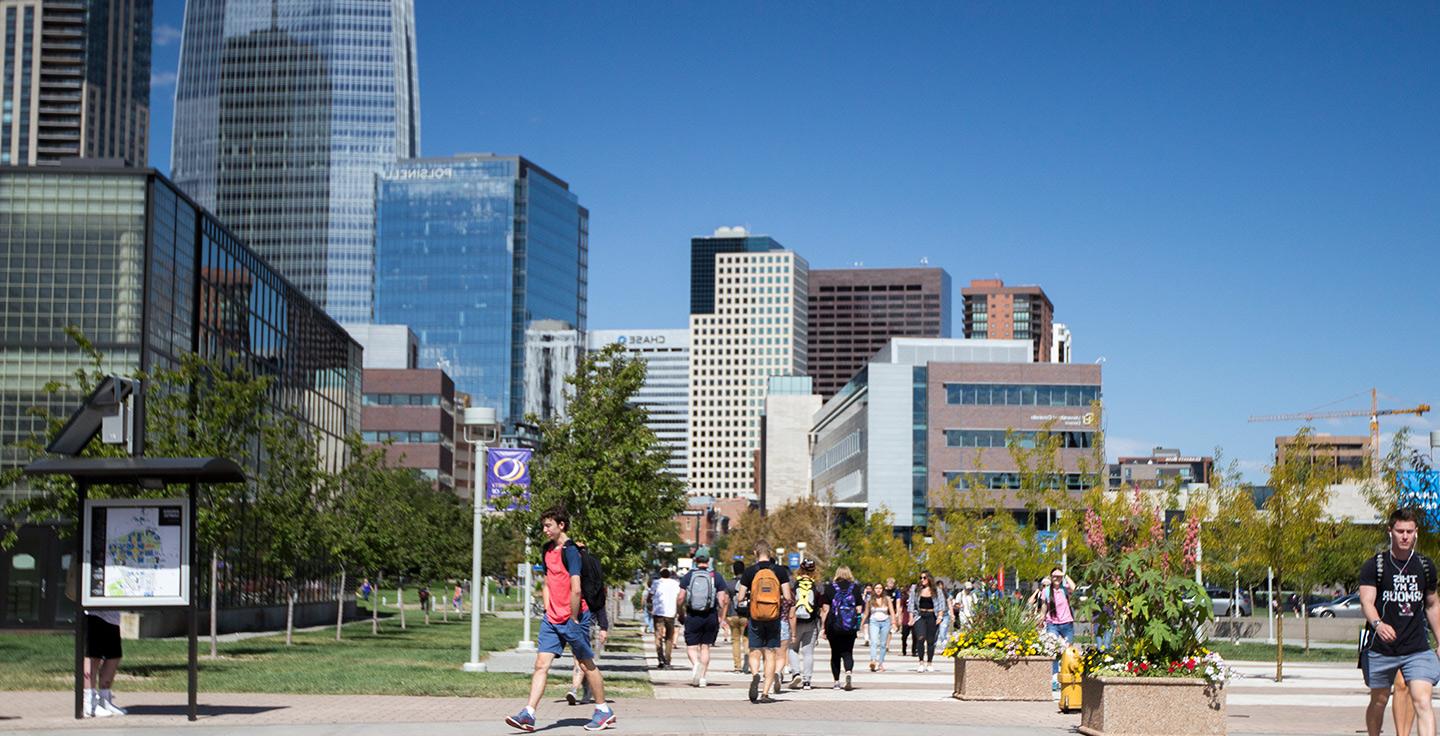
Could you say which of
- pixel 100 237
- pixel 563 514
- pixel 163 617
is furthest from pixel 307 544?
pixel 563 514

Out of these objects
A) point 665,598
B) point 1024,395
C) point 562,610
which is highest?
point 1024,395

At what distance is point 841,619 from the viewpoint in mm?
23797

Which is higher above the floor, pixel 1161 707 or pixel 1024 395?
pixel 1024 395

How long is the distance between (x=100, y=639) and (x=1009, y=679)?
1054 cm

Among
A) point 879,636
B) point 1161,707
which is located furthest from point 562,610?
point 879,636

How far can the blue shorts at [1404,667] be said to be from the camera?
12.6m

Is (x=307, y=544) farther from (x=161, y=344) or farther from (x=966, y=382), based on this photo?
(x=966, y=382)

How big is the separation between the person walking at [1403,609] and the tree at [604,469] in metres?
16.0

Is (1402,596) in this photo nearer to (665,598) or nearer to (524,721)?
(524,721)

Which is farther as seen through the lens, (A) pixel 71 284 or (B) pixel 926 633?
(A) pixel 71 284

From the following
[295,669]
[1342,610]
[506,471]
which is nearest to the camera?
[295,669]

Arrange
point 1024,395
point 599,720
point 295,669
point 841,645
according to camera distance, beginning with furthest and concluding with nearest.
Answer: point 1024,395 < point 295,669 < point 841,645 < point 599,720

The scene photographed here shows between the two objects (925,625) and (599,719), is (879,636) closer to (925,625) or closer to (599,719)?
(925,625)

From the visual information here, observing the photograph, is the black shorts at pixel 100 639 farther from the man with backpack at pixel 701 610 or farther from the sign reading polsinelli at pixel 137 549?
the man with backpack at pixel 701 610
